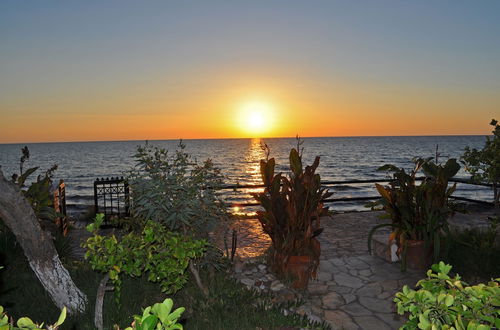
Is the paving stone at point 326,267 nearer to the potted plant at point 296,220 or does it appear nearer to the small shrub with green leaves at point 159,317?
the potted plant at point 296,220

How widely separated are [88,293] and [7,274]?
1898 millimetres

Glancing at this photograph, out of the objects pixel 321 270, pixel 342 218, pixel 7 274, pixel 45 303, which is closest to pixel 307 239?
pixel 321 270

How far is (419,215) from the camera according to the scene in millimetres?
6738

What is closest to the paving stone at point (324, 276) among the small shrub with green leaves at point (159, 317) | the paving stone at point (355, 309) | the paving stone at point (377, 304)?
the paving stone at point (377, 304)

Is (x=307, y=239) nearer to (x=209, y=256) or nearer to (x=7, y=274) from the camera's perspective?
(x=209, y=256)

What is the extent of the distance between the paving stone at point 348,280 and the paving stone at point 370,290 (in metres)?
0.13

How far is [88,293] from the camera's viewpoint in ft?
17.8

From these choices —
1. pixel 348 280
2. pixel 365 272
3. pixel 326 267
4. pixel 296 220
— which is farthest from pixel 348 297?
pixel 296 220

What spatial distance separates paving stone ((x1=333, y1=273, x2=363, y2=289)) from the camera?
6322 millimetres

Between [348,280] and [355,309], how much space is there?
1.07 m

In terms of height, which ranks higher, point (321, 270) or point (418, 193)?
point (418, 193)

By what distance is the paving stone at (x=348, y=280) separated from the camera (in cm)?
632

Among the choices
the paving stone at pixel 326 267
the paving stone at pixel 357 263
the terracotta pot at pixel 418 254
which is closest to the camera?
the terracotta pot at pixel 418 254

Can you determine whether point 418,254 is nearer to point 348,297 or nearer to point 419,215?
point 419,215
